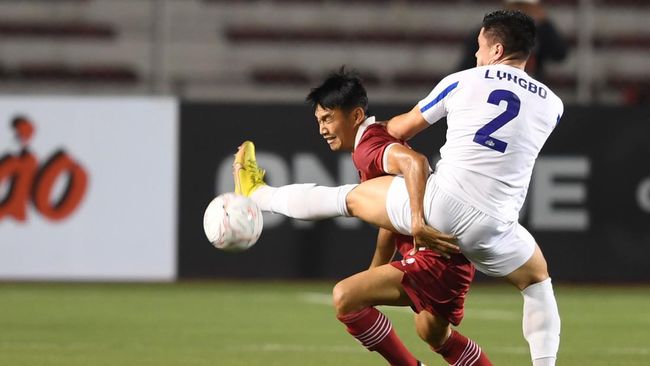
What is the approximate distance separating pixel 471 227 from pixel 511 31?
0.83m

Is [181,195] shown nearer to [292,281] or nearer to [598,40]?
[292,281]

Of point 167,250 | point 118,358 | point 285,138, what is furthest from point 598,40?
point 118,358

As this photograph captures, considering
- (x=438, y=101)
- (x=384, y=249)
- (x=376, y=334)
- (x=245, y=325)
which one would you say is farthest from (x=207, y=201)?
(x=438, y=101)

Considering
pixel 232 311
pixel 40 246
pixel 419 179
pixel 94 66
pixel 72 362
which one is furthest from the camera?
pixel 94 66

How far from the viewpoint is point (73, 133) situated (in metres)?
12.4

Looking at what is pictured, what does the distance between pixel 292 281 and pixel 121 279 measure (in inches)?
61.5

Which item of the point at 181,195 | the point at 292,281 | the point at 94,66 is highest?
the point at 94,66

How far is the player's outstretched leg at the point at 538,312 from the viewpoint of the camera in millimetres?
5988

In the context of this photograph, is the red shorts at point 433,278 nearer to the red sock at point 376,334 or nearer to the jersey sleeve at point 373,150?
the red sock at point 376,334

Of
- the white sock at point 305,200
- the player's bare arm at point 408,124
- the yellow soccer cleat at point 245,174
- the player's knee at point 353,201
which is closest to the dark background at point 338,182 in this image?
the yellow soccer cleat at point 245,174

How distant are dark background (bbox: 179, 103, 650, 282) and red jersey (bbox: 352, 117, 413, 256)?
6215mm

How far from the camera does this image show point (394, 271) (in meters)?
6.13

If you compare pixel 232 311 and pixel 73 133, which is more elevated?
pixel 73 133

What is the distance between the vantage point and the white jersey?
5.79m
